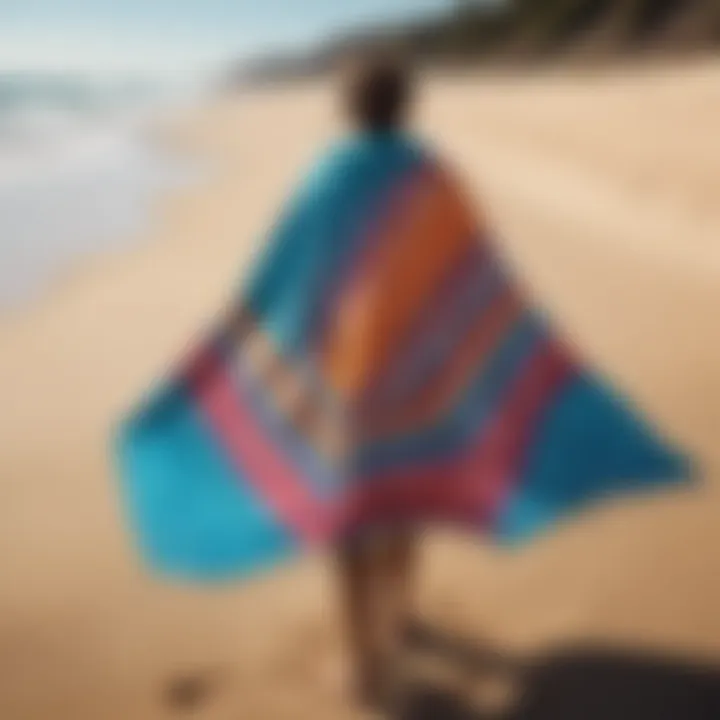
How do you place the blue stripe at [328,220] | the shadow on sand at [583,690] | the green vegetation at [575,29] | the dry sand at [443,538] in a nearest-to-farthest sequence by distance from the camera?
A: the blue stripe at [328,220] → the shadow on sand at [583,690] → the dry sand at [443,538] → the green vegetation at [575,29]

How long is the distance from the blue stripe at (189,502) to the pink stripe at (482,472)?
133mm

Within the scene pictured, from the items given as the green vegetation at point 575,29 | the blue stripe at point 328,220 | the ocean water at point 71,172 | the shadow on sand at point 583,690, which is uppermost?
the ocean water at point 71,172

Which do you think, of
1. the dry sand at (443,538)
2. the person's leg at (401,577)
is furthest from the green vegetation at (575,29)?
the person's leg at (401,577)

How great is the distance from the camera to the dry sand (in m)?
1.82

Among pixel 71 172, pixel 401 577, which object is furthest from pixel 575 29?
pixel 401 577

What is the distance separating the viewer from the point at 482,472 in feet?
4.83

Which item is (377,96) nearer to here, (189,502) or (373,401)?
(373,401)

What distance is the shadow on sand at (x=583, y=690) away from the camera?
164cm

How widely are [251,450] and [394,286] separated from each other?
1.01 feet

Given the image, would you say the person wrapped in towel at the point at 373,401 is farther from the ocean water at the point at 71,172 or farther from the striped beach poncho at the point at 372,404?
the ocean water at the point at 71,172

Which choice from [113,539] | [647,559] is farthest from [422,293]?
[113,539]

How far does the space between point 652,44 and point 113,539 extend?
12.9ft

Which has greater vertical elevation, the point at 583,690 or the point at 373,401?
the point at 373,401

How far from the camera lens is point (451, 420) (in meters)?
1.49
